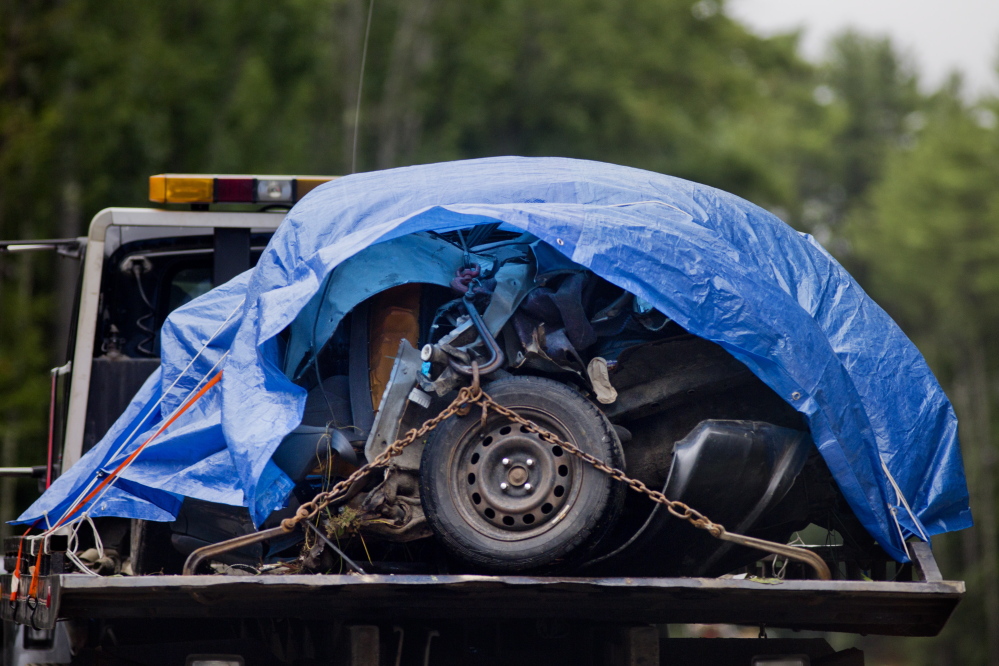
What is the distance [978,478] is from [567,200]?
1046 inches

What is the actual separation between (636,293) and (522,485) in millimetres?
736

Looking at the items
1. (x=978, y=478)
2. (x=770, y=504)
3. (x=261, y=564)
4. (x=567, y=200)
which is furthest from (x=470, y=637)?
(x=978, y=478)

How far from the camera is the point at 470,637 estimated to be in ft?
16.0

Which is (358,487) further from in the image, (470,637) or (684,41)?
(684,41)

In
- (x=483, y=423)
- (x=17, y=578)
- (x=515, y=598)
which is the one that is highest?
(x=483, y=423)

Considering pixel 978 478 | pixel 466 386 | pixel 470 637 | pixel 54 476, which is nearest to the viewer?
pixel 466 386

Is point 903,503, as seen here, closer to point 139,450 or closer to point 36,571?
point 139,450

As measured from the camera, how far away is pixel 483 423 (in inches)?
161

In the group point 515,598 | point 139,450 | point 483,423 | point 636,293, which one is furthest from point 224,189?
point 515,598

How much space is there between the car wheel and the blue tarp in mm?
472

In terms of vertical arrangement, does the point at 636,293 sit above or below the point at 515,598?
above

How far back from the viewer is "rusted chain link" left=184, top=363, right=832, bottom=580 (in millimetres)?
4020

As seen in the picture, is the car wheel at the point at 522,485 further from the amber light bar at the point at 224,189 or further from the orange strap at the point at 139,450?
the amber light bar at the point at 224,189

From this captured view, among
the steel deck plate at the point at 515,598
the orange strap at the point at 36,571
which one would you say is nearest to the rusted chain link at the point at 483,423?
the steel deck plate at the point at 515,598
